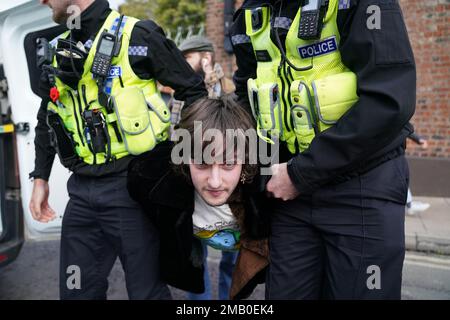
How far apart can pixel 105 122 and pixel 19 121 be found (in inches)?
41.8

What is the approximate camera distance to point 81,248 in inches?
76.0

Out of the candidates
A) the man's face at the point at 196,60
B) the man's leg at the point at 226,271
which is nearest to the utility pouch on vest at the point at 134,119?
the man's leg at the point at 226,271

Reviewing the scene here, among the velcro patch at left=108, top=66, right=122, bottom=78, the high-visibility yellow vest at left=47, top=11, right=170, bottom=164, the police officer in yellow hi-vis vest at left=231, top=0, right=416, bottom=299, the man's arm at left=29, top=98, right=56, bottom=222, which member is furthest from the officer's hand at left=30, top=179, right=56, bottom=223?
the police officer in yellow hi-vis vest at left=231, top=0, right=416, bottom=299

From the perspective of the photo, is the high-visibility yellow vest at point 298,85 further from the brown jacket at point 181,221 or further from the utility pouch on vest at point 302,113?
the brown jacket at point 181,221

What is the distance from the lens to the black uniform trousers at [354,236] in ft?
4.35

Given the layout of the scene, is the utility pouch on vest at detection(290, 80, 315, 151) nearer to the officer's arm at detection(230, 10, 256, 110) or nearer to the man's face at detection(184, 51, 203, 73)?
the officer's arm at detection(230, 10, 256, 110)

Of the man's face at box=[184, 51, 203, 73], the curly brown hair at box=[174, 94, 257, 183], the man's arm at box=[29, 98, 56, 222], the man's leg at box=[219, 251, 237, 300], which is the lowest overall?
the man's leg at box=[219, 251, 237, 300]

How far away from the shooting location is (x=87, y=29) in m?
1.87

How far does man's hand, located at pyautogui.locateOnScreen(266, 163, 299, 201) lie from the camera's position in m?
1.34

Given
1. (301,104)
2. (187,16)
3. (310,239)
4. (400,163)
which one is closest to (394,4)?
(301,104)

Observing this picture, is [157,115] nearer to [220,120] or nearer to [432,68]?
[220,120]

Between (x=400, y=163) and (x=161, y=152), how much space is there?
98 cm

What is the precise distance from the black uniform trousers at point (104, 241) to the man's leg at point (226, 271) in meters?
0.90

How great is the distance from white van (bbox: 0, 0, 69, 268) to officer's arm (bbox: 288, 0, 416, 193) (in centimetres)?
185
